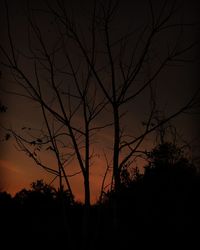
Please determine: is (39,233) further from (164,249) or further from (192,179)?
(192,179)

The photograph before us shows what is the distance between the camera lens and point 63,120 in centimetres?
781

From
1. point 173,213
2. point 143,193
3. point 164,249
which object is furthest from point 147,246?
point 143,193

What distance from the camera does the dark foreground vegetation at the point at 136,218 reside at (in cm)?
817

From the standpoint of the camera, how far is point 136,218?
31.7ft

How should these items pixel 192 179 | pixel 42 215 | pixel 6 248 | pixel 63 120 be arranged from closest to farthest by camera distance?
pixel 63 120, pixel 6 248, pixel 192 179, pixel 42 215

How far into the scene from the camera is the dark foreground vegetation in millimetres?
8172

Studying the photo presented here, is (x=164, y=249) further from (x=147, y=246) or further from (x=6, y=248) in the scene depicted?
(x=6, y=248)

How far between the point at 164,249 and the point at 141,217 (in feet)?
4.29

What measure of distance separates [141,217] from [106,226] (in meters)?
1.25

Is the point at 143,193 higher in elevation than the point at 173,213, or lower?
higher

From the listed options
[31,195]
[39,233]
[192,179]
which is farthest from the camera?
[31,195]

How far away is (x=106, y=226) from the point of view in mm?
8578

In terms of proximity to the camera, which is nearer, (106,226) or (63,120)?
(63,120)

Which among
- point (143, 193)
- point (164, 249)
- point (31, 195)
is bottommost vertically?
point (164, 249)
